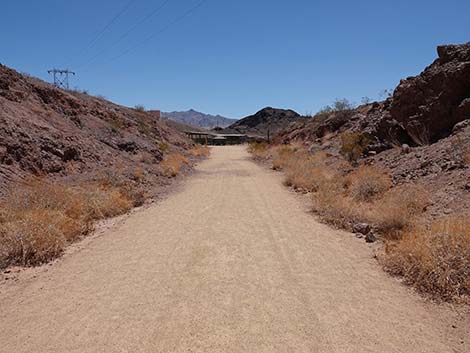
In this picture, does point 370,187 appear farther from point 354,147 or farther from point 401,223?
point 354,147

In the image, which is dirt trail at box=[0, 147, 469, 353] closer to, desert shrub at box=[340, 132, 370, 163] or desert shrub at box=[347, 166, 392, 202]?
desert shrub at box=[347, 166, 392, 202]

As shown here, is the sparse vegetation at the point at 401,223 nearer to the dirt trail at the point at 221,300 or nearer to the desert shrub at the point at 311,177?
the desert shrub at the point at 311,177

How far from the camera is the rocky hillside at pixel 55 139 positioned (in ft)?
41.2

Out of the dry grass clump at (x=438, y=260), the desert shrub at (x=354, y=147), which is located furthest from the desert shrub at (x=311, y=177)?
the dry grass clump at (x=438, y=260)

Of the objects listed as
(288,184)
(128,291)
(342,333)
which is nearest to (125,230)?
(128,291)

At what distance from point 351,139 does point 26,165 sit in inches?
517

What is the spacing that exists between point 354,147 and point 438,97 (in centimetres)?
382

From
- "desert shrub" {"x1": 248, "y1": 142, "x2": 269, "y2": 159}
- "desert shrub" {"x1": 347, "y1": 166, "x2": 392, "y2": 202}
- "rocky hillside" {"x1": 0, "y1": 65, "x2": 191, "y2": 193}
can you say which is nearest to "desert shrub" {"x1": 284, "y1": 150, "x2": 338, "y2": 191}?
"desert shrub" {"x1": 347, "y1": 166, "x2": 392, "y2": 202}

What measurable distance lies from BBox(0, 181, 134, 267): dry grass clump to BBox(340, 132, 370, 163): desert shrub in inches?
389

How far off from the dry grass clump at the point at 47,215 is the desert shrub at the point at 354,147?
9.87 m

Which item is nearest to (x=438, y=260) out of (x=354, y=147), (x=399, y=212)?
(x=399, y=212)

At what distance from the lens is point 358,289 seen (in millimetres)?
5910

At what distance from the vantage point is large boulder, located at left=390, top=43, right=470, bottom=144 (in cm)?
1419

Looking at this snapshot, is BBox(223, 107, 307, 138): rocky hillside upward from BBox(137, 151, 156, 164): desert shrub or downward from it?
upward
